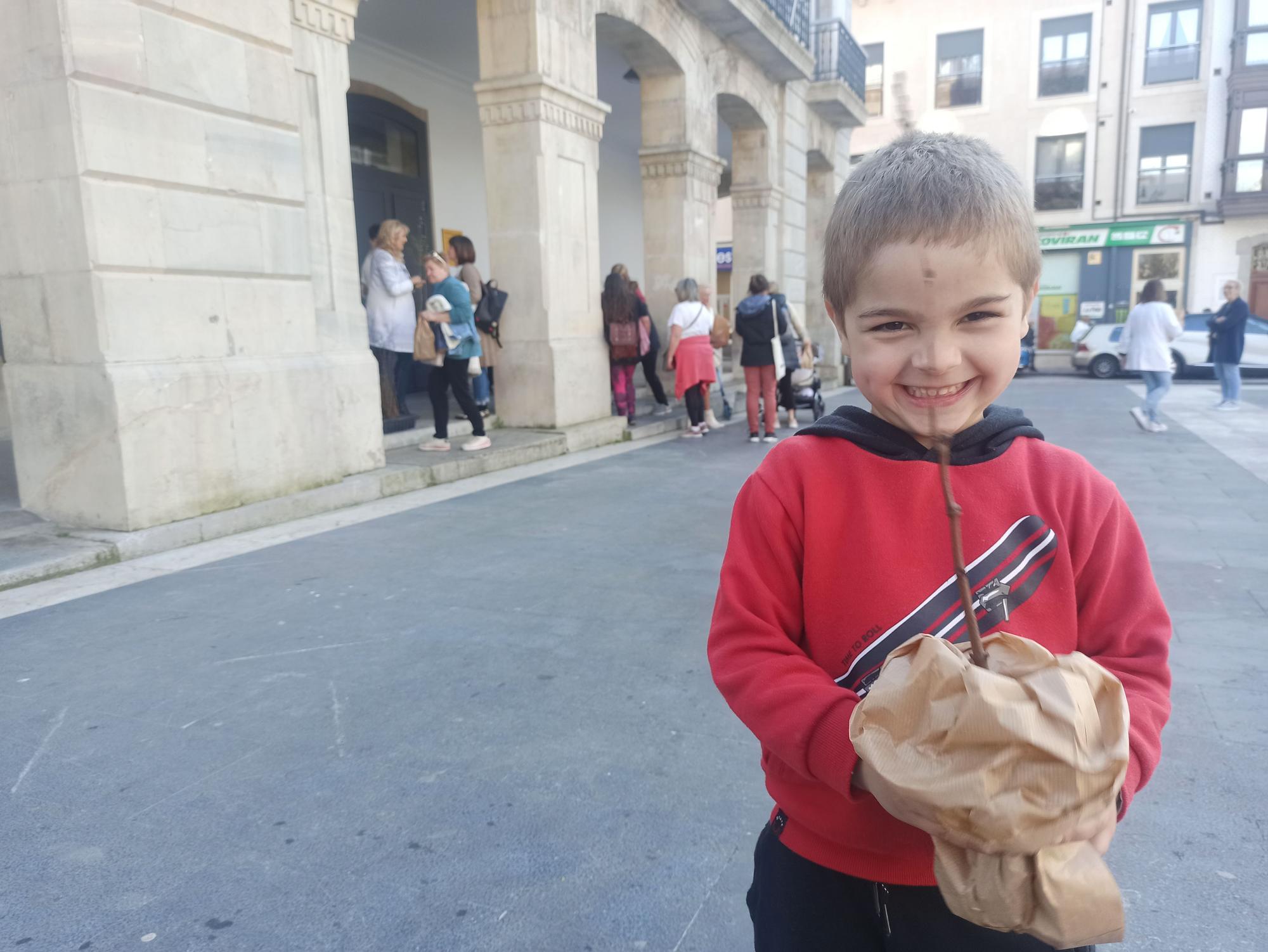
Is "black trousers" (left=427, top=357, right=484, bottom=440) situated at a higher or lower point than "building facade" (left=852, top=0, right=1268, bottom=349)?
lower

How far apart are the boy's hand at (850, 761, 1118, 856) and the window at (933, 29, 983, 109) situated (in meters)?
31.6

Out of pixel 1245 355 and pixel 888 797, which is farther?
pixel 1245 355

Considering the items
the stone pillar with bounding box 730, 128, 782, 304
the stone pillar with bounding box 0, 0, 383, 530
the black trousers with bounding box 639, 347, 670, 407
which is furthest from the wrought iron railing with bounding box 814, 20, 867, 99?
the stone pillar with bounding box 0, 0, 383, 530

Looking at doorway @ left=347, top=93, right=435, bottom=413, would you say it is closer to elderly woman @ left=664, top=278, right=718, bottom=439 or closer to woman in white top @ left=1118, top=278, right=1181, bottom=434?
elderly woman @ left=664, top=278, right=718, bottom=439

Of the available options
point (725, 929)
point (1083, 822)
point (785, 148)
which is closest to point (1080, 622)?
point (1083, 822)

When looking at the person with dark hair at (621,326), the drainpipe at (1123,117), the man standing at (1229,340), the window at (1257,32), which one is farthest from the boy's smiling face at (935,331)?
the window at (1257,32)

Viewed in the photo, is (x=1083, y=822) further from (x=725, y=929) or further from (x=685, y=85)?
(x=685, y=85)

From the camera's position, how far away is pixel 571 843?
2195mm

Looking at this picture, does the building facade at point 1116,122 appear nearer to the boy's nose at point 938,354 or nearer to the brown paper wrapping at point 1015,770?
the boy's nose at point 938,354

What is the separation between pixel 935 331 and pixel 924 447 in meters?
0.17

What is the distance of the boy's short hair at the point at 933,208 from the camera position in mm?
1018

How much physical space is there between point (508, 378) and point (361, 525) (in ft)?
12.6

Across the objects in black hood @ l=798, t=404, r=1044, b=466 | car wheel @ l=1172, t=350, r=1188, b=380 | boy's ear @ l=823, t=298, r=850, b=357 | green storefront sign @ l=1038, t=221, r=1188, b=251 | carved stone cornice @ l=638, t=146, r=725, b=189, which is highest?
A: green storefront sign @ l=1038, t=221, r=1188, b=251

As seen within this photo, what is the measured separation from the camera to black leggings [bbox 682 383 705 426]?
10.2 m
